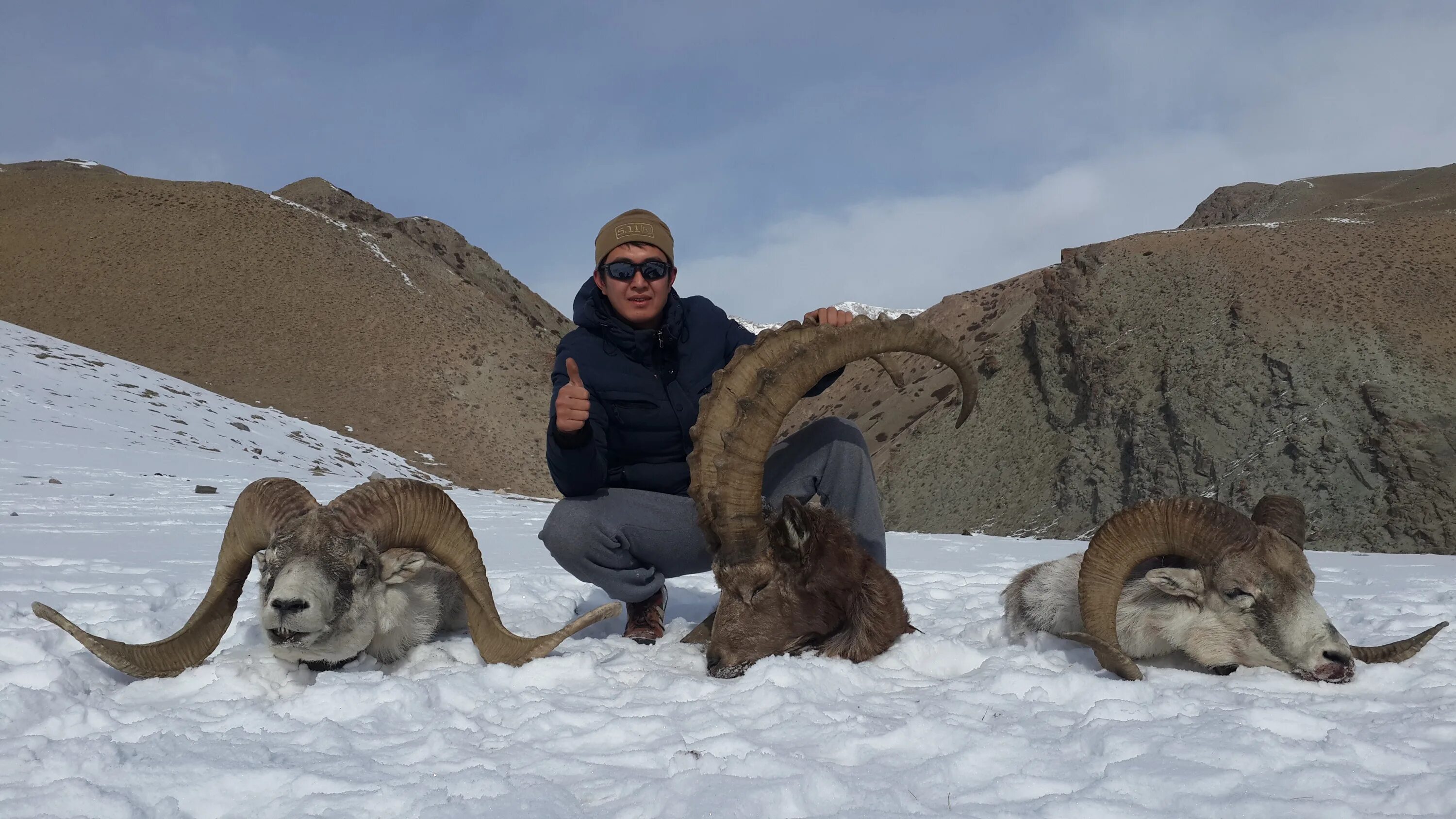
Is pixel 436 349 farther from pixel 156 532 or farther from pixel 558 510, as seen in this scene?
pixel 558 510

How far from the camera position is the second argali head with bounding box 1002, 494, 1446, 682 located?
461cm

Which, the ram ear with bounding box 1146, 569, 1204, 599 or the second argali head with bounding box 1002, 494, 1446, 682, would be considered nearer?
the second argali head with bounding box 1002, 494, 1446, 682

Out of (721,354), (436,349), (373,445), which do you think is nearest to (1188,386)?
(721,354)

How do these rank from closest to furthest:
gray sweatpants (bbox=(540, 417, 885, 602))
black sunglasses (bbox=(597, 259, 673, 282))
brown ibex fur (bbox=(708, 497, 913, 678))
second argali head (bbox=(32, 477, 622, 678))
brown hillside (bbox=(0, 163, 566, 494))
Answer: second argali head (bbox=(32, 477, 622, 678))
brown ibex fur (bbox=(708, 497, 913, 678))
gray sweatpants (bbox=(540, 417, 885, 602))
black sunglasses (bbox=(597, 259, 673, 282))
brown hillside (bbox=(0, 163, 566, 494))

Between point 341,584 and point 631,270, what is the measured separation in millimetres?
2512

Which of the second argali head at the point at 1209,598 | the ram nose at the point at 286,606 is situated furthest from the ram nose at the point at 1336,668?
the ram nose at the point at 286,606

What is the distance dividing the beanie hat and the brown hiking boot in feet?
7.49

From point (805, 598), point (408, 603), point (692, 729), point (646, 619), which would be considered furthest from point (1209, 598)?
point (408, 603)

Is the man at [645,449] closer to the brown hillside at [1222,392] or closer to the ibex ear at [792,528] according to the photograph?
the ibex ear at [792,528]

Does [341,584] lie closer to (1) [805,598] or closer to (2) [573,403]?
(2) [573,403]

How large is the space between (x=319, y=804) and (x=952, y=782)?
211cm

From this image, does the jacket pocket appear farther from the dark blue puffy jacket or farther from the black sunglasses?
the black sunglasses

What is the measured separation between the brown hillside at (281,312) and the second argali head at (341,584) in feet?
101

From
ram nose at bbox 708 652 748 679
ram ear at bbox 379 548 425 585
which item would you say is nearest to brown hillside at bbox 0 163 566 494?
ram ear at bbox 379 548 425 585
